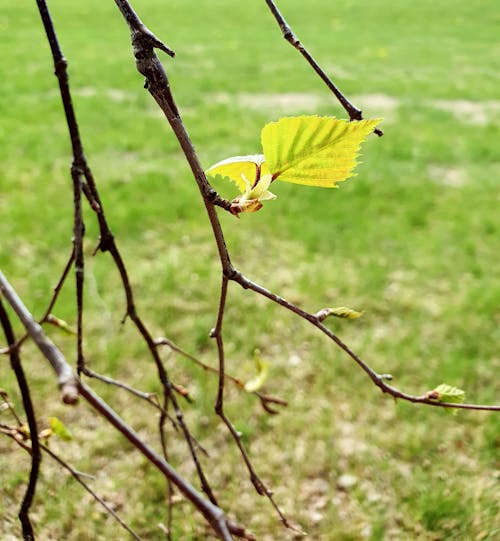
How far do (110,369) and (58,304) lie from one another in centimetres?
48

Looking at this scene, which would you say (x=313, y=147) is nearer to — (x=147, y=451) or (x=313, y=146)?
(x=313, y=146)

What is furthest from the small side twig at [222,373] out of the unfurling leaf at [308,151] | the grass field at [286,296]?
the grass field at [286,296]

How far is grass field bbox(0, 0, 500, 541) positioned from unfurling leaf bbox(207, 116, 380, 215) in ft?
4.56

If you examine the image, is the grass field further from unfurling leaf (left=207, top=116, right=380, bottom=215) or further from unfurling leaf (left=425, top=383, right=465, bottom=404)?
unfurling leaf (left=207, top=116, right=380, bottom=215)

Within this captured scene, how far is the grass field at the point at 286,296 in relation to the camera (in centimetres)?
167

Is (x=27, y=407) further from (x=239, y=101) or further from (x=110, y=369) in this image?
(x=239, y=101)

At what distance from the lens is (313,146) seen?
0.35 meters

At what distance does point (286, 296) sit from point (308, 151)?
7.06ft

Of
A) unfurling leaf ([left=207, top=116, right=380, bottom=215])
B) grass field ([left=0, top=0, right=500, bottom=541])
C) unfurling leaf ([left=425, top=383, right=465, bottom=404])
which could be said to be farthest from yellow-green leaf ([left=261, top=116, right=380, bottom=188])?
grass field ([left=0, top=0, right=500, bottom=541])

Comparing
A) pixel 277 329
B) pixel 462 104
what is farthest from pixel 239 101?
pixel 277 329

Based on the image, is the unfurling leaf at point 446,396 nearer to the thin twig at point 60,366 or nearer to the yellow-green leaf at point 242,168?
the yellow-green leaf at point 242,168

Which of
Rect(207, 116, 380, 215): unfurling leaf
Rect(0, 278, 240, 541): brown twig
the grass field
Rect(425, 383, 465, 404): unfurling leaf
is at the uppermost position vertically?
Rect(207, 116, 380, 215): unfurling leaf

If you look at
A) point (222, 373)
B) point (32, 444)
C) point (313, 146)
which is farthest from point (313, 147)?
point (32, 444)

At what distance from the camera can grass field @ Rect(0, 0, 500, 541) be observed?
1675mm
